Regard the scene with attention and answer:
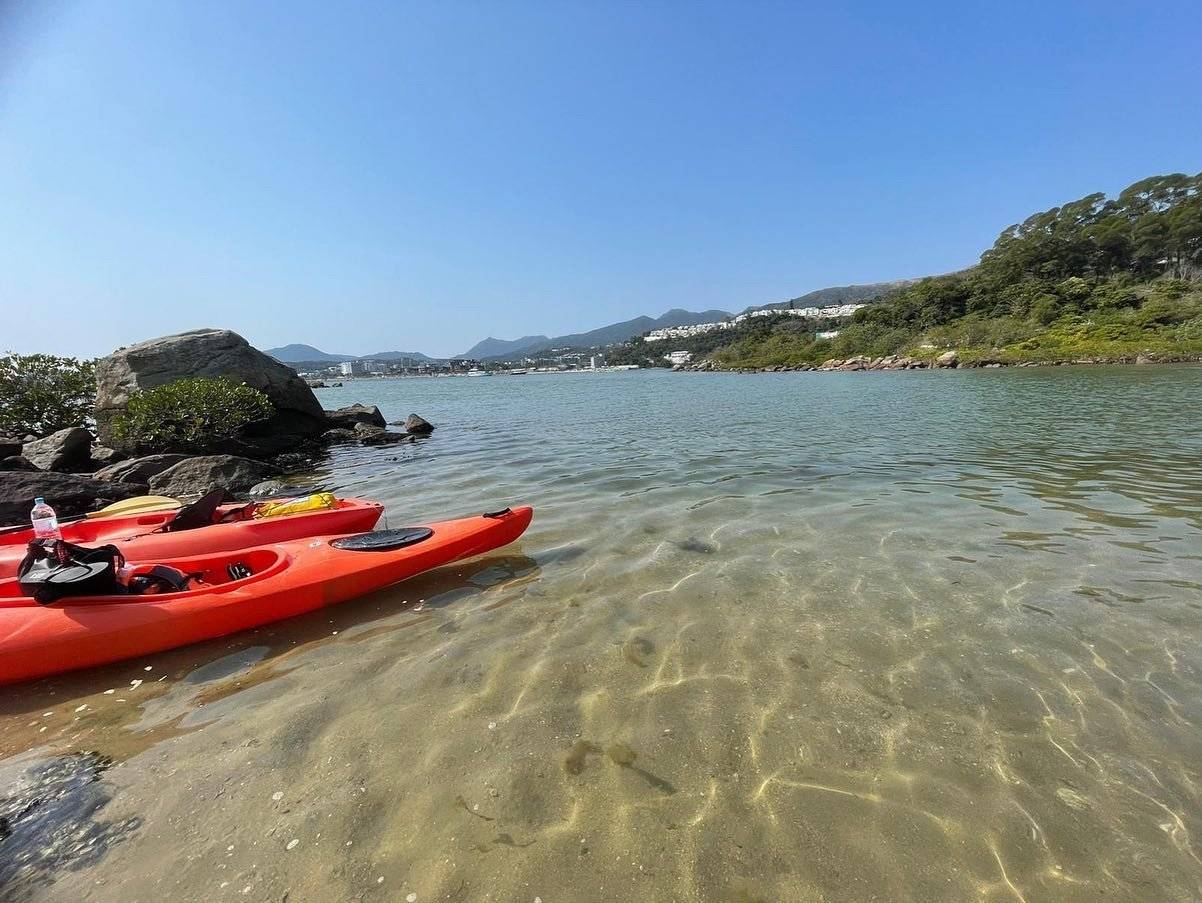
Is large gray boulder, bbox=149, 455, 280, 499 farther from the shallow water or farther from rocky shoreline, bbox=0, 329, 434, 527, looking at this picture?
the shallow water

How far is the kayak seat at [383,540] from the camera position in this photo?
563cm

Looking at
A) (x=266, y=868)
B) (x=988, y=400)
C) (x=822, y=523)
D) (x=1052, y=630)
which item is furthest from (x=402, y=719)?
(x=988, y=400)

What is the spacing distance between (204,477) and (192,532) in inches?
257

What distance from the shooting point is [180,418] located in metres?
14.4

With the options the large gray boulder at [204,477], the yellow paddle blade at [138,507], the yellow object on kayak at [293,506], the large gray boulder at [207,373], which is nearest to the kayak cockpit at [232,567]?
the yellow object on kayak at [293,506]

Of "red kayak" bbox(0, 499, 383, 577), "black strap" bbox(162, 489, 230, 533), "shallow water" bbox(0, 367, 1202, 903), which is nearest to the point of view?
"shallow water" bbox(0, 367, 1202, 903)

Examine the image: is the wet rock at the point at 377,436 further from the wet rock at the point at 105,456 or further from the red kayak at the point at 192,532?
the red kayak at the point at 192,532

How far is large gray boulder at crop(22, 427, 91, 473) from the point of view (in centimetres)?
1239

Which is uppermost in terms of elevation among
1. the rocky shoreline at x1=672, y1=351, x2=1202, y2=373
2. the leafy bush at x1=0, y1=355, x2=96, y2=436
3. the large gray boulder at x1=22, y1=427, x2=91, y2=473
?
the leafy bush at x1=0, y1=355, x2=96, y2=436

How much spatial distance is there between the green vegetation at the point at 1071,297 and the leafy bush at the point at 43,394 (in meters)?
61.7

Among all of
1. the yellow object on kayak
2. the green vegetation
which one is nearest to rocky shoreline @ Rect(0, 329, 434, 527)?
the yellow object on kayak

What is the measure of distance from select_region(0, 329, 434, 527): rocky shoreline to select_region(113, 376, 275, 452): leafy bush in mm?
304

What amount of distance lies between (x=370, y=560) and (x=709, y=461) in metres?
8.54

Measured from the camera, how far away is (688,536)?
22.4 feet
